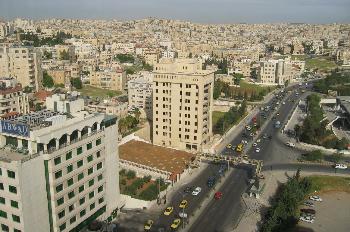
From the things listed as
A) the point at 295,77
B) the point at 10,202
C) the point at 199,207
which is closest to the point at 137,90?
the point at 199,207

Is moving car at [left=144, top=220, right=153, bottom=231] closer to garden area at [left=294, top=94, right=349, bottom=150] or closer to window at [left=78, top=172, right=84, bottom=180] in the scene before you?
window at [left=78, top=172, right=84, bottom=180]

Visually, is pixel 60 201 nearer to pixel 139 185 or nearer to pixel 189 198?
pixel 139 185

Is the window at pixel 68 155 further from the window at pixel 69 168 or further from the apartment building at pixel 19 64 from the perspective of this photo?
the apartment building at pixel 19 64

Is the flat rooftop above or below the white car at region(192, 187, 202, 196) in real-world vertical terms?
above

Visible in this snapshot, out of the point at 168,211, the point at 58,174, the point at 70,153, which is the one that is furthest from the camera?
the point at 168,211

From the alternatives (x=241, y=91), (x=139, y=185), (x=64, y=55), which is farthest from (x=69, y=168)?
(x=64, y=55)

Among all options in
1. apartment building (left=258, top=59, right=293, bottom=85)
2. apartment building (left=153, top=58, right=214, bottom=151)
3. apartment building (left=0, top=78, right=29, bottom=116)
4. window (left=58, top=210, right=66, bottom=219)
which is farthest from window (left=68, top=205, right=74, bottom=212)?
apartment building (left=258, top=59, right=293, bottom=85)

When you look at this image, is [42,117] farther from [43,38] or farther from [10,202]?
[43,38]
